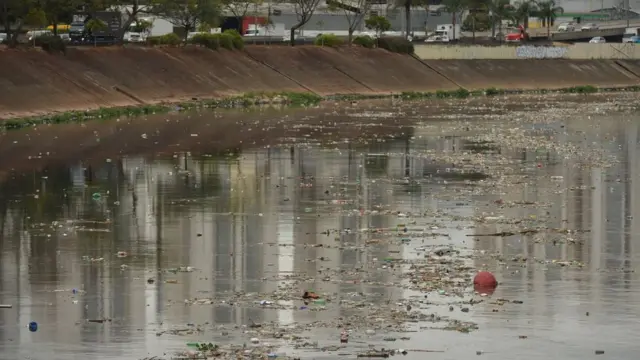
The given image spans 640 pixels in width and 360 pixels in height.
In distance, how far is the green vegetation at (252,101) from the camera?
201 feet

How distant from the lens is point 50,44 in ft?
246

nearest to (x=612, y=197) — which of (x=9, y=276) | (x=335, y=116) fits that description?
(x=9, y=276)

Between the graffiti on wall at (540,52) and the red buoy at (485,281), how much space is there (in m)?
95.5

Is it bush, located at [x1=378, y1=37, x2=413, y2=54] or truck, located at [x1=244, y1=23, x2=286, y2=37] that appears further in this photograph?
truck, located at [x1=244, y1=23, x2=286, y2=37]

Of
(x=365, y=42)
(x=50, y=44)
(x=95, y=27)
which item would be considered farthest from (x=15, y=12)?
(x=365, y=42)

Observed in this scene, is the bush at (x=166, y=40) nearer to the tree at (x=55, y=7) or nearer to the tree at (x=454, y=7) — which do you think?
the tree at (x=55, y=7)

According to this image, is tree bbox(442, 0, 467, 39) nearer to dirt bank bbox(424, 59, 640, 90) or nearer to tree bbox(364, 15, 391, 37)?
tree bbox(364, 15, 391, 37)

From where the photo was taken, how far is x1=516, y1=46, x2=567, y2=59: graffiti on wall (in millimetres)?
116750

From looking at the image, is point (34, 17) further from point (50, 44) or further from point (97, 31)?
point (97, 31)

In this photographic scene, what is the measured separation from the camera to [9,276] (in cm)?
2327

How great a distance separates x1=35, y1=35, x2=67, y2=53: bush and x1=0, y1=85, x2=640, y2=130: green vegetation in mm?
6948

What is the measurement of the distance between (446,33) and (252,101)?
64.0 metres

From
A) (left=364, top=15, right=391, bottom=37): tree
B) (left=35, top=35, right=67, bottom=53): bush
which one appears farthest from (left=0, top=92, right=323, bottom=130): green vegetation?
(left=364, top=15, right=391, bottom=37): tree

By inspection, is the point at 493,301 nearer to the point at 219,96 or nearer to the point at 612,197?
the point at 612,197
